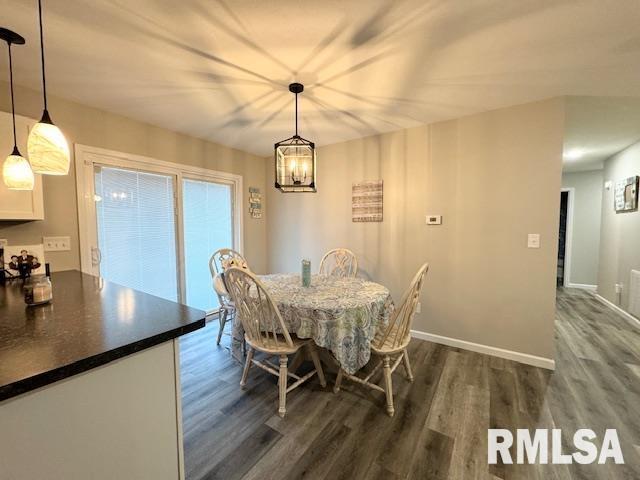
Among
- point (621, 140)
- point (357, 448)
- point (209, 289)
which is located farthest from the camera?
point (209, 289)

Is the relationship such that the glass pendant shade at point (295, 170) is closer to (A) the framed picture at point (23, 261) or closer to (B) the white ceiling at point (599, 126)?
(A) the framed picture at point (23, 261)

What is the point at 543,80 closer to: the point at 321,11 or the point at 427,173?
the point at 427,173

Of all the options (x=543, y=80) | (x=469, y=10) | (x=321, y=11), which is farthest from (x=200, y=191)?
(x=543, y=80)

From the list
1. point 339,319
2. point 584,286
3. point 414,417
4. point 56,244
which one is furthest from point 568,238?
point 56,244

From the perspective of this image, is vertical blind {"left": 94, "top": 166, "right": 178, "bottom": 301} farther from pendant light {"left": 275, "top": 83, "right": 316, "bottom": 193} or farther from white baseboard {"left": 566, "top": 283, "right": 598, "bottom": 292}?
white baseboard {"left": 566, "top": 283, "right": 598, "bottom": 292}

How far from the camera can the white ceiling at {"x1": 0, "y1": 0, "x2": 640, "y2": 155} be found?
133 centimetres

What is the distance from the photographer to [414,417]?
5.76 feet

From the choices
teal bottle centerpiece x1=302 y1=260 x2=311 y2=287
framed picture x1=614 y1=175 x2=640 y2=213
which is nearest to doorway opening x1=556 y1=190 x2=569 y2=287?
framed picture x1=614 y1=175 x2=640 y2=213

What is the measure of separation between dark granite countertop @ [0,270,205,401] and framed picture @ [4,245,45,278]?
0.48 m

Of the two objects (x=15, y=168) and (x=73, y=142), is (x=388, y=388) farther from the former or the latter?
(x=73, y=142)

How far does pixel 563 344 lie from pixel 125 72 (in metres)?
4.63

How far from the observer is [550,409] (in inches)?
71.9

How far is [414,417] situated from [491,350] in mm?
1331

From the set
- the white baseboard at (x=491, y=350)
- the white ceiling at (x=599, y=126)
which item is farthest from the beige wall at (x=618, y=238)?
the white baseboard at (x=491, y=350)
